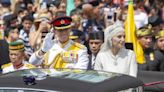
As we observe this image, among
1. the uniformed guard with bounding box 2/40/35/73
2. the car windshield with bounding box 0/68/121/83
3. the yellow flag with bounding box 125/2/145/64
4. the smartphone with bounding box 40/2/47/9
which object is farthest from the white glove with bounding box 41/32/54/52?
the smartphone with bounding box 40/2/47/9

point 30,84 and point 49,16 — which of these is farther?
point 49,16

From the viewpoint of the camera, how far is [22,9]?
1602 centimetres

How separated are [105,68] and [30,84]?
253 centimetres

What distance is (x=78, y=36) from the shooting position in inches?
422

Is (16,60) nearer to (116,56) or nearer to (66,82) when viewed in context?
(116,56)

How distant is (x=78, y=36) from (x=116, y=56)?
2.86 m

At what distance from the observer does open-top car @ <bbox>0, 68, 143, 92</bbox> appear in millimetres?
5450

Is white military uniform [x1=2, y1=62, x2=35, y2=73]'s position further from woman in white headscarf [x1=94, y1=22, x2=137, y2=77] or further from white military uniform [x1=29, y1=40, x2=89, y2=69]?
woman in white headscarf [x1=94, y1=22, x2=137, y2=77]

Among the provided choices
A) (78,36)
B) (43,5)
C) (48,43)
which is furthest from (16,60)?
(43,5)

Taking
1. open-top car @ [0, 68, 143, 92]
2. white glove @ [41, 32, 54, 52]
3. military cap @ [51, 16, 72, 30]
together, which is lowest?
open-top car @ [0, 68, 143, 92]

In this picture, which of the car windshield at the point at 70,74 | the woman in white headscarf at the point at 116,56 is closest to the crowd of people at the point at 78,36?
the woman in white headscarf at the point at 116,56

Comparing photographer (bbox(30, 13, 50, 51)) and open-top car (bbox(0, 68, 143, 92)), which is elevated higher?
photographer (bbox(30, 13, 50, 51))

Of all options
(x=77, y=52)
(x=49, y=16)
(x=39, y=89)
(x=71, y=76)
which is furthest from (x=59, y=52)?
(x=49, y=16)

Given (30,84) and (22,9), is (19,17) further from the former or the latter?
(30,84)
